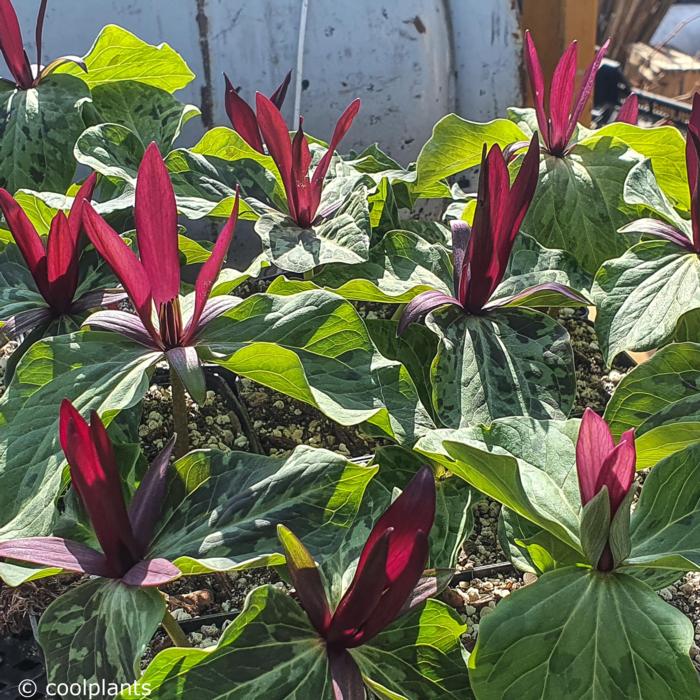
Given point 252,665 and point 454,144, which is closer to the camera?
point 252,665

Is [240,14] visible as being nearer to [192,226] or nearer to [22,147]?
[192,226]

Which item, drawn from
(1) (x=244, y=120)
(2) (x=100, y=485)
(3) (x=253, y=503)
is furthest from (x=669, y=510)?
(1) (x=244, y=120)

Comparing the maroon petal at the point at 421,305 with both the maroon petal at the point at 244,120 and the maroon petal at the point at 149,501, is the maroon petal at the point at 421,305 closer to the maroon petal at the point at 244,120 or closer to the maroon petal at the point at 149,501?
the maroon petal at the point at 149,501

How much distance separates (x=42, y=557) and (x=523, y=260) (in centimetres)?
55

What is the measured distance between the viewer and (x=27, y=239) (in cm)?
71

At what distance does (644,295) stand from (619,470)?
30 cm

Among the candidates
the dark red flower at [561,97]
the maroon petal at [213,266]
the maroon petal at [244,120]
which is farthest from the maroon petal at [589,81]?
the maroon petal at [213,266]

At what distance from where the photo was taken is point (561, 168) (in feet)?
3.19

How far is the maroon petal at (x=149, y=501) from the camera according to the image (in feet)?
1.87

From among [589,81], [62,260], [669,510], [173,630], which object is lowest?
[173,630]

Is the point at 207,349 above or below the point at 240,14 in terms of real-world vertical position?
below

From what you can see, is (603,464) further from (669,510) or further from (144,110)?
(144,110)

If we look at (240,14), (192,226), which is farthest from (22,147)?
(240,14)

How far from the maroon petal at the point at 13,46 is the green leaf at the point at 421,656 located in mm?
821
